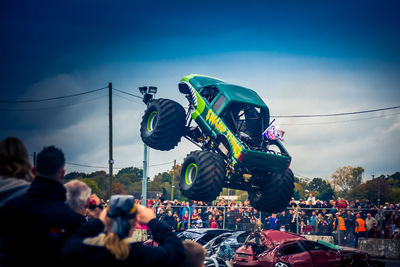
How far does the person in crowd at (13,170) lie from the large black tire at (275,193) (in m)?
10.1

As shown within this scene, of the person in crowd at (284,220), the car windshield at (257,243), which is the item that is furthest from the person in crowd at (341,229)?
the car windshield at (257,243)

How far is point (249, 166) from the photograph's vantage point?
11.6 meters

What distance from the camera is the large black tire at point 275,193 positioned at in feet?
40.8

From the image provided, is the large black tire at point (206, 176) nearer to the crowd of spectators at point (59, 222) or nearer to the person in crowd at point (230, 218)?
the person in crowd at point (230, 218)

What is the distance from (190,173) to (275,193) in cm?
282

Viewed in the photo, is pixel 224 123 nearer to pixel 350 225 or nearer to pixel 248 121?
pixel 248 121

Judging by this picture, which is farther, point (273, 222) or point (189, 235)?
point (273, 222)

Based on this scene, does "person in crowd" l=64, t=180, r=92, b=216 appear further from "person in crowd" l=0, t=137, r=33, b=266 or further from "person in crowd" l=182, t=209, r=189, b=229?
"person in crowd" l=182, t=209, r=189, b=229

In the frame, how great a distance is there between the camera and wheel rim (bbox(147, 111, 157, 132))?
1382 centimetres

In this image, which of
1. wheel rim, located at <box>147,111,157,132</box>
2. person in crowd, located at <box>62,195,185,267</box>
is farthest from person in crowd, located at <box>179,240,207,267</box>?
wheel rim, located at <box>147,111,157,132</box>

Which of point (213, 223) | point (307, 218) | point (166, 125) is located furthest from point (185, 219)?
point (166, 125)

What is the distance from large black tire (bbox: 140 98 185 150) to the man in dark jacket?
10.1 meters

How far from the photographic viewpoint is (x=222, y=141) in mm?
12367

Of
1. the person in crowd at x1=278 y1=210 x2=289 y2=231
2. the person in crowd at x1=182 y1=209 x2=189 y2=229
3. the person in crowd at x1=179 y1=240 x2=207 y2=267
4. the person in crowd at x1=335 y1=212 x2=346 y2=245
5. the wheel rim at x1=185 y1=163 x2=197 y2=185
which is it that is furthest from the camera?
the person in crowd at x1=182 y1=209 x2=189 y2=229
